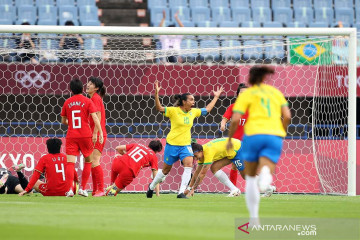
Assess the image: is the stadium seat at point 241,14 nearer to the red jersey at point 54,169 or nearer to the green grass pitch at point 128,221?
the red jersey at point 54,169

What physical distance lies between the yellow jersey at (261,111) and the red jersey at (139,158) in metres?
5.51

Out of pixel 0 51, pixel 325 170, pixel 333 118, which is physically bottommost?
pixel 325 170

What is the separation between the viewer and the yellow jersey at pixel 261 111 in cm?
576

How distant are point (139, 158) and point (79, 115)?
139 centimetres

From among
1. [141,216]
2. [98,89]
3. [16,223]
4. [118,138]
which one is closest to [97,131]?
[98,89]

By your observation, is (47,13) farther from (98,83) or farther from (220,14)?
(98,83)

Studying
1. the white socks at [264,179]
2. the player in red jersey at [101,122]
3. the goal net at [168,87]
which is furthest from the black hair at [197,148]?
the white socks at [264,179]

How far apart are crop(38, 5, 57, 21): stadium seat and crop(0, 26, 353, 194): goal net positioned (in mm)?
3155

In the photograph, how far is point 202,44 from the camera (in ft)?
48.9

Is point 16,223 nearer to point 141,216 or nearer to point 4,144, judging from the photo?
point 141,216

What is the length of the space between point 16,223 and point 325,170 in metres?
8.56

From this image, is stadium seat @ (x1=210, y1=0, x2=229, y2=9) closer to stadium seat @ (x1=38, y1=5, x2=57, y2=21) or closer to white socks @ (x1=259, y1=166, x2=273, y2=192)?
stadium seat @ (x1=38, y1=5, x2=57, y2=21)

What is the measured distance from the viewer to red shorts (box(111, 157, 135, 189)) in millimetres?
11203

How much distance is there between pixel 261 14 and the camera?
19.1 metres
